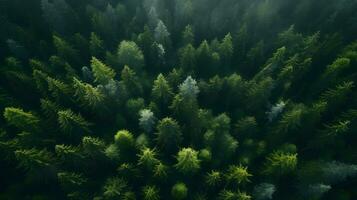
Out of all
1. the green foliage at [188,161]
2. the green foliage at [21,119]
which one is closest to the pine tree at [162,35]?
the green foliage at [188,161]

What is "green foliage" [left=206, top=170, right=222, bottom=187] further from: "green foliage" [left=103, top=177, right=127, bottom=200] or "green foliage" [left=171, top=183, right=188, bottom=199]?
"green foliage" [left=103, top=177, right=127, bottom=200]

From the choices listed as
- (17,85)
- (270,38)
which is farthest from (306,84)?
(17,85)

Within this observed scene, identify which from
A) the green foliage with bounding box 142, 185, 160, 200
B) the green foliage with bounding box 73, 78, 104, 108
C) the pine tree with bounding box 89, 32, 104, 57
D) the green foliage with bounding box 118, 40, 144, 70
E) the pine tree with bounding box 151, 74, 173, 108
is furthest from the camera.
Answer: the pine tree with bounding box 89, 32, 104, 57

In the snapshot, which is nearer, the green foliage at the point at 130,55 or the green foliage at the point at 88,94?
the green foliage at the point at 88,94

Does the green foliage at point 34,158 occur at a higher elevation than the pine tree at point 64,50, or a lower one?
lower

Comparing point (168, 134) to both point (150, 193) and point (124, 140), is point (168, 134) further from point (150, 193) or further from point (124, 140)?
point (150, 193)

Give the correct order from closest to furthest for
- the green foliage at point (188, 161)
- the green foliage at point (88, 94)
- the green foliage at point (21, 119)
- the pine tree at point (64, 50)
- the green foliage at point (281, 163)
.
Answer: the green foliage at point (188, 161)
the green foliage at point (281, 163)
the green foliage at point (21, 119)
the green foliage at point (88, 94)
the pine tree at point (64, 50)

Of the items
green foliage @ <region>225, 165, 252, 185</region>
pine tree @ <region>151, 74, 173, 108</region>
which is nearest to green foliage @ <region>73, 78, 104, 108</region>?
pine tree @ <region>151, 74, 173, 108</region>

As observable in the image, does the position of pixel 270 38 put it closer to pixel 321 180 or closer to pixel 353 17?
pixel 353 17

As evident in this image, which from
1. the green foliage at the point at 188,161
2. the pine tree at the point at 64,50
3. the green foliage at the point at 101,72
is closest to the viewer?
the green foliage at the point at 188,161

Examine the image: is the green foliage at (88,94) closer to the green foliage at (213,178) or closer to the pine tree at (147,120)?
the pine tree at (147,120)
